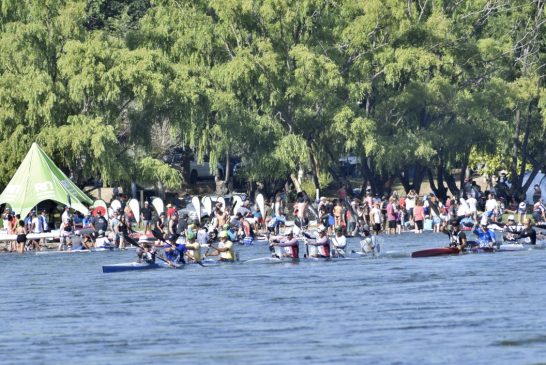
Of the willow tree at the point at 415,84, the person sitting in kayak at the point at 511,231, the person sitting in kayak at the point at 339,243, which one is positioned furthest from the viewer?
the willow tree at the point at 415,84

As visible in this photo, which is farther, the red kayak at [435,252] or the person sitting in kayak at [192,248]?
the red kayak at [435,252]

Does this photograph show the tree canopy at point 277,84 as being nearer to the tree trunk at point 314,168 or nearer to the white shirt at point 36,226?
the tree trunk at point 314,168

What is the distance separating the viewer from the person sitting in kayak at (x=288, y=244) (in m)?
53.2

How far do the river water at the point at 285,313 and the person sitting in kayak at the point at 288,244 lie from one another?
93 cm

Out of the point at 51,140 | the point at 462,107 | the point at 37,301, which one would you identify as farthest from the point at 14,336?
the point at 462,107

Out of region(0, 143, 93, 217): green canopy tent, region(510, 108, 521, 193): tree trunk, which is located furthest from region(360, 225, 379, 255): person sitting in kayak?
region(510, 108, 521, 193): tree trunk

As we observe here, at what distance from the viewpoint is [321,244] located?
176 ft

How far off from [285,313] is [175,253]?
44.2ft

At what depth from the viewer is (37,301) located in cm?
4306

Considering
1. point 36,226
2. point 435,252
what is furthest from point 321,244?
point 36,226

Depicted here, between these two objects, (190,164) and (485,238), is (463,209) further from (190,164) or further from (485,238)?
(190,164)

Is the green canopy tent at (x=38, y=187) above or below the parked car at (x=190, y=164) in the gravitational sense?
below

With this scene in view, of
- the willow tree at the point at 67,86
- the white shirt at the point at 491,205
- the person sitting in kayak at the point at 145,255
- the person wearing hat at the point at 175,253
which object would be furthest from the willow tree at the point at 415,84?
the person sitting in kayak at the point at 145,255

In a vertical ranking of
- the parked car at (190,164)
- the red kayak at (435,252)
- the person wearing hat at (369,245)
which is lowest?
the red kayak at (435,252)
